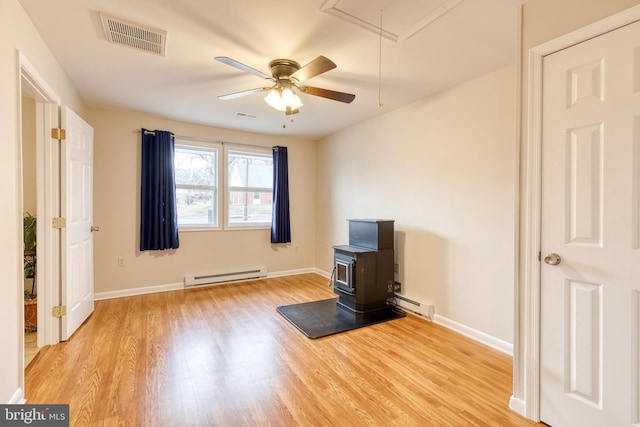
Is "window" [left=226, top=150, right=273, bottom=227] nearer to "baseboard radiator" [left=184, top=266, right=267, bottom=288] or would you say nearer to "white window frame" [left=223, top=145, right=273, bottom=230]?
"white window frame" [left=223, top=145, right=273, bottom=230]

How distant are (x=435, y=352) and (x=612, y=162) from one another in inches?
75.0

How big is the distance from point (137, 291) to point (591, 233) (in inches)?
194

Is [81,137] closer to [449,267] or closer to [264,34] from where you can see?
[264,34]

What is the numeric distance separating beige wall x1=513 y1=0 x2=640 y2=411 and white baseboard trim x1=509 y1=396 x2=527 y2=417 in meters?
0.01

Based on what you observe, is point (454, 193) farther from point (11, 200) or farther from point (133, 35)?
point (11, 200)

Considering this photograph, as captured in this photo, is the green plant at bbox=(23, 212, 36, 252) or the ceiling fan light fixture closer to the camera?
the ceiling fan light fixture

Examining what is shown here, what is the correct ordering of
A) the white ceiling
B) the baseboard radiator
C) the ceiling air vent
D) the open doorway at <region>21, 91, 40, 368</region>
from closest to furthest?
the white ceiling
the ceiling air vent
the open doorway at <region>21, 91, 40, 368</region>
the baseboard radiator

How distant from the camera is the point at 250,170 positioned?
17.0 feet

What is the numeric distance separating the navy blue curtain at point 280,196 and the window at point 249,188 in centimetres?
18

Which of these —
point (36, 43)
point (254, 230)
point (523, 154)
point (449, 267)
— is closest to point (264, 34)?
point (36, 43)

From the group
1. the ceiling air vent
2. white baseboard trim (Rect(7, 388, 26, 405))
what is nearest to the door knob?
the ceiling air vent

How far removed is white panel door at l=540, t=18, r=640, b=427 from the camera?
4.69ft

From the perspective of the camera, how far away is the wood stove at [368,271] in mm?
3420

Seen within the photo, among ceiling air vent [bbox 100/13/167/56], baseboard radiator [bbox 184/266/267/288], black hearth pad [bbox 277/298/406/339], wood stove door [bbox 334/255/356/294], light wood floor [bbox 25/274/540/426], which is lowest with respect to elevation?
light wood floor [bbox 25/274/540/426]
